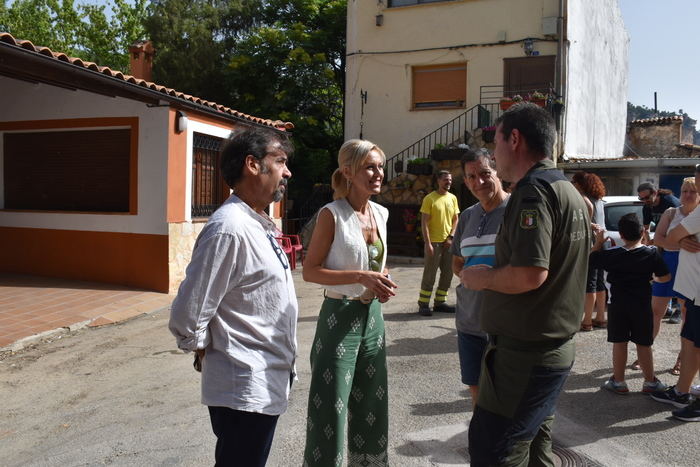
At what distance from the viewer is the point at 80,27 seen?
97.7ft

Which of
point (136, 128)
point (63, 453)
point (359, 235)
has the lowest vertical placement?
point (63, 453)

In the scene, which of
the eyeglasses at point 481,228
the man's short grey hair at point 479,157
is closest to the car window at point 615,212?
the man's short grey hair at point 479,157

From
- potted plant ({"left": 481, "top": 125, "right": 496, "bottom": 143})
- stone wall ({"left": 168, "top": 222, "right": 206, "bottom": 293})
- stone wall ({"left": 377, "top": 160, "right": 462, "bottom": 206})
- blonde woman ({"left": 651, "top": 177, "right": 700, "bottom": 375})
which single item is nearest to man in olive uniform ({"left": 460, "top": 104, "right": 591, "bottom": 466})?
blonde woman ({"left": 651, "top": 177, "right": 700, "bottom": 375})

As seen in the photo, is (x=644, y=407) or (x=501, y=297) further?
(x=644, y=407)

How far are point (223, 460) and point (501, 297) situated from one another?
122cm

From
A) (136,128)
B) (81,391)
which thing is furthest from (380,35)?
(81,391)

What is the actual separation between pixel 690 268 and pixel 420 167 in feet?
33.1

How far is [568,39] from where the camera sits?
14453 mm

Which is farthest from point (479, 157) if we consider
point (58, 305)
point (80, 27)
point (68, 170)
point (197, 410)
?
point (80, 27)

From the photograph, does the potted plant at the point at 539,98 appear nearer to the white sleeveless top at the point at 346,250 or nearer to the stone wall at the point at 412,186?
the stone wall at the point at 412,186

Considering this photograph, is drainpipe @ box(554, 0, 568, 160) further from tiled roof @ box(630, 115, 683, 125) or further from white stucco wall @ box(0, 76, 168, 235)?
white stucco wall @ box(0, 76, 168, 235)

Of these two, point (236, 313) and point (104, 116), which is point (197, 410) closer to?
point (236, 313)

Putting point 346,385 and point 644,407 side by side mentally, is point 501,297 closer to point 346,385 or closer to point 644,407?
point 346,385

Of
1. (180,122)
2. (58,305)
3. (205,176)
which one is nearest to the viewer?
(58,305)
